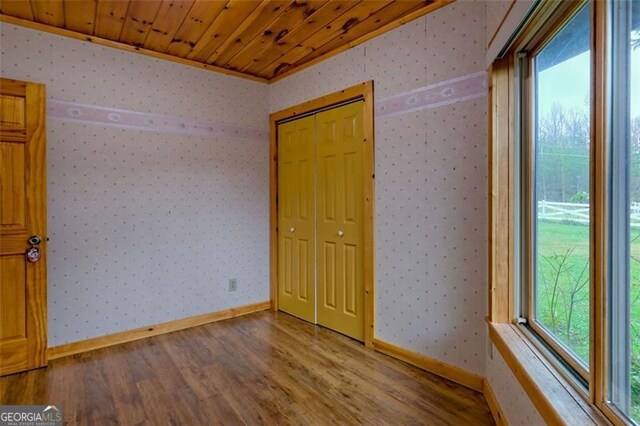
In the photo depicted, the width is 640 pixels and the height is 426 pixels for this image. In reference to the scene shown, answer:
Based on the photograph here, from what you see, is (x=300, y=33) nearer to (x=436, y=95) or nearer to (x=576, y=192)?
(x=436, y=95)

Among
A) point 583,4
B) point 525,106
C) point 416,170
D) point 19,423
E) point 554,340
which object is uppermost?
point 583,4

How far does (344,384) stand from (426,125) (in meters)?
1.78

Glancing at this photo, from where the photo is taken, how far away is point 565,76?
1421 millimetres

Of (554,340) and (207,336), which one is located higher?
(554,340)

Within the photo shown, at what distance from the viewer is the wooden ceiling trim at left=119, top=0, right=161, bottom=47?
2.32 meters

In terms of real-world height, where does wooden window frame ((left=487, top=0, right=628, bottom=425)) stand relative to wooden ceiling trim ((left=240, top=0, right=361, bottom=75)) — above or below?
below

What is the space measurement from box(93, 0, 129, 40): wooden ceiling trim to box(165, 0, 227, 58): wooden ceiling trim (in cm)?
38

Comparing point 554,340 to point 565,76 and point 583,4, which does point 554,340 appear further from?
point 583,4

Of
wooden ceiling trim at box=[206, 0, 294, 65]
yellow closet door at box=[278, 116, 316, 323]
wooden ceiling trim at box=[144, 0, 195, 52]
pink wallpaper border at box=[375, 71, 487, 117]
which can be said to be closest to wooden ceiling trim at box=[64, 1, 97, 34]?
wooden ceiling trim at box=[144, 0, 195, 52]

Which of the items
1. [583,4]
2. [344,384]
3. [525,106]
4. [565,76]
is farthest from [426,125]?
[344,384]

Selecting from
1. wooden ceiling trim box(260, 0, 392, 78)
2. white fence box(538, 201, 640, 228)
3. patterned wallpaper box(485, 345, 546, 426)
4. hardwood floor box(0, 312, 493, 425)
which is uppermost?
wooden ceiling trim box(260, 0, 392, 78)

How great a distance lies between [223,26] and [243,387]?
2536mm

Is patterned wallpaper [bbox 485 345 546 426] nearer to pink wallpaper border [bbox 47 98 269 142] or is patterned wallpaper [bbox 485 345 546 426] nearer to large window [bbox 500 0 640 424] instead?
large window [bbox 500 0 640 424]

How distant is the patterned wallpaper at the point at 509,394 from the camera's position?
54.0 inches
